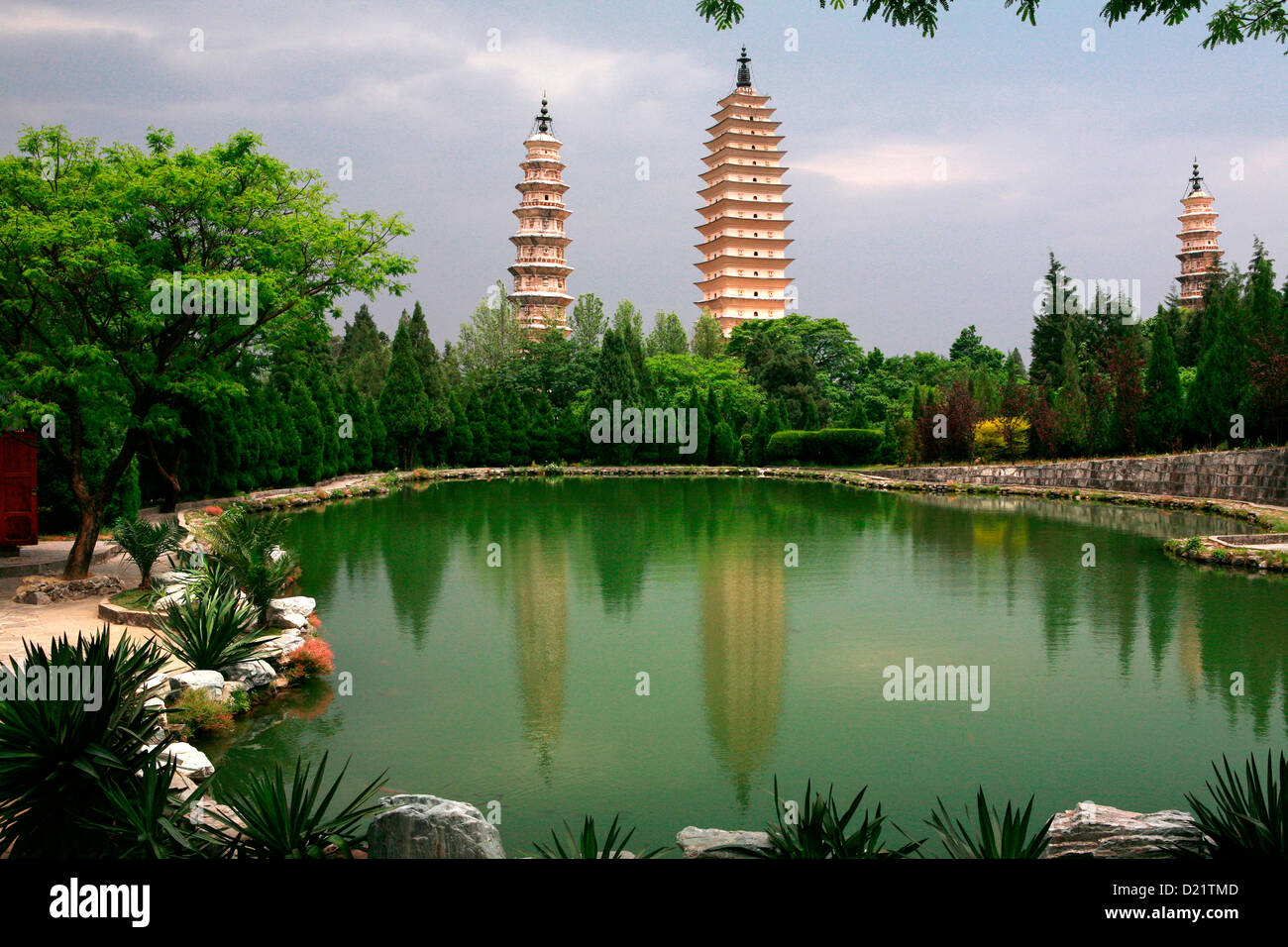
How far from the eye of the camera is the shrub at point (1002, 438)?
2372cm

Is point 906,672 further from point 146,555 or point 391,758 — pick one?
point 146,555

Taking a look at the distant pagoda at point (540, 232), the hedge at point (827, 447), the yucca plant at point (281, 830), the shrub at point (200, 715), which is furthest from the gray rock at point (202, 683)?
the distant pagoda at point (540, 232)

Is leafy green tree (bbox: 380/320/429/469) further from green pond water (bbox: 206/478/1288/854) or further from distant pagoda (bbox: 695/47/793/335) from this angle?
distant pagoda (bbox: 695/47/793/335)

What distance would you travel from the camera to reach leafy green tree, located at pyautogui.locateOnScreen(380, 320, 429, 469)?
29.6 m

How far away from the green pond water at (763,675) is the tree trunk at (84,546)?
200 cm

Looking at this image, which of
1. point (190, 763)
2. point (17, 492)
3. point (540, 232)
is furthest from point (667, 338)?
point (190, 763)

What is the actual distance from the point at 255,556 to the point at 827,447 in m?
24.5

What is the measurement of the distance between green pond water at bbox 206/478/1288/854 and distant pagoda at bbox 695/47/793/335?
156ft

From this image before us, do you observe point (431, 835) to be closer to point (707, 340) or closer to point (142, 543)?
point (142, 543)

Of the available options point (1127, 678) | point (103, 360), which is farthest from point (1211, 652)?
point (103, 360)

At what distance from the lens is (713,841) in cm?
374

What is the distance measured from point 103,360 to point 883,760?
7.38 meters

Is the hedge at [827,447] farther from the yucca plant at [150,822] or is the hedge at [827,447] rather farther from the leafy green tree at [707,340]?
the yucca plant at [150,822]

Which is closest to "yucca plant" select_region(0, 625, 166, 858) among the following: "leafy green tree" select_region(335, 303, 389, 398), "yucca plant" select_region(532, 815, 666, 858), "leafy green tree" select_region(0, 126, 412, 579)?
"yucca plant" select_region(532, 815, 666, 858)
